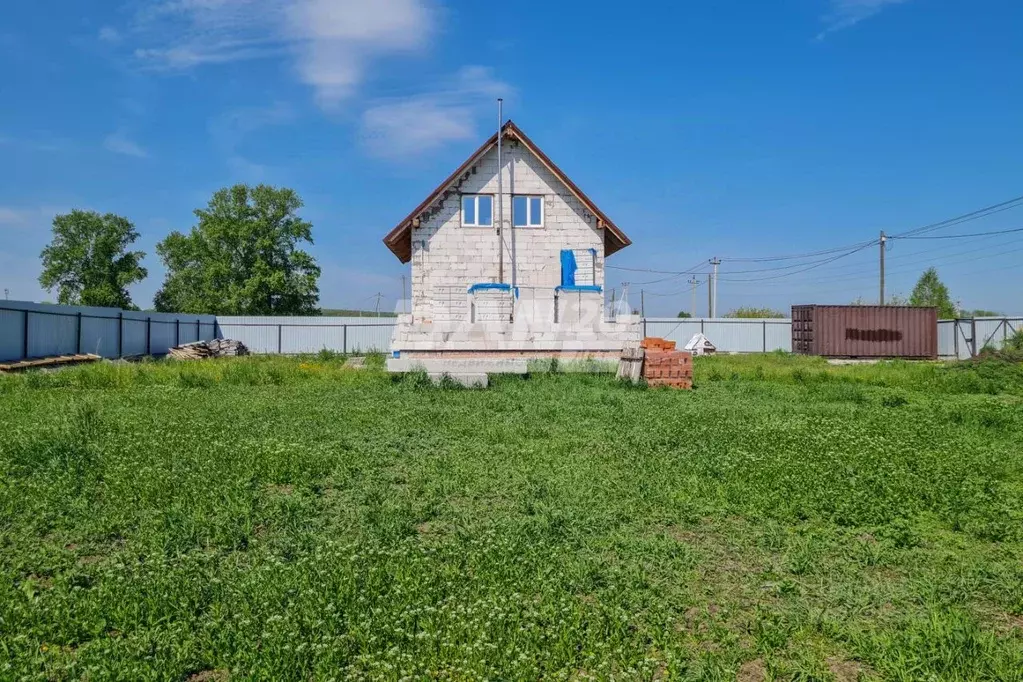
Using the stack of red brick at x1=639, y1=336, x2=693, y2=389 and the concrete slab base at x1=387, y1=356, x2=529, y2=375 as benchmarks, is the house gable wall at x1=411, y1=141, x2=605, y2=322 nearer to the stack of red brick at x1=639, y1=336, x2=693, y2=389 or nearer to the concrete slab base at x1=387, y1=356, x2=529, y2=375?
the concrete slab base at x1=387, y1=356, x2=529, y2=375

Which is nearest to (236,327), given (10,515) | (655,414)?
(655,414)

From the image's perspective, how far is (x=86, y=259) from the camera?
55.6 m

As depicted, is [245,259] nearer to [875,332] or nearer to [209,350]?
[209,350]

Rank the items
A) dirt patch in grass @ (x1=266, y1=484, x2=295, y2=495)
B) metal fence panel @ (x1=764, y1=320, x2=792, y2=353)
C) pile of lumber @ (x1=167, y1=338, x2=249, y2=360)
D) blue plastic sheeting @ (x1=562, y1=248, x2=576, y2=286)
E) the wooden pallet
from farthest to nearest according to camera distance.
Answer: metal fence panel @ (x1=764, y1=320, x2=792, y2=353) < pile of lumber @ (x1=167, y1=338, x2=249, y2=360) < blue plastic sheeting @ (x1=562, y1=248, x2=576, y2=286) < the wooden pallet < dirt patch in grass @ (x1=266, y1=484, x2=295, y2=495)

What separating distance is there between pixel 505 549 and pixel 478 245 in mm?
21636

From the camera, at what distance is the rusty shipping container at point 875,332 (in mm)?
37250

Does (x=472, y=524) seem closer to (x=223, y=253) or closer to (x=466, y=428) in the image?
(x=466, y=428)

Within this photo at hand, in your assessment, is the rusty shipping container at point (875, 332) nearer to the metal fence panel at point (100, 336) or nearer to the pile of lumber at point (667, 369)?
the pile of lumber at point (667, 369)

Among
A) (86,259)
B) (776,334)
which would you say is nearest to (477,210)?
(776,334)

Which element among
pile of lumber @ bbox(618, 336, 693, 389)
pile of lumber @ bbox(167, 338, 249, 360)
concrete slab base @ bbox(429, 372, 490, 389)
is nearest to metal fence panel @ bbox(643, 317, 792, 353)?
pile of lumber @ bbox(167, 338, 249, 360)

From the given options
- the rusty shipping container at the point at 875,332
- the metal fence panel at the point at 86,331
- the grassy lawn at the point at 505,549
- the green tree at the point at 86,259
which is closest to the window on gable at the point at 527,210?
the metal fence panel at the point at 86,331

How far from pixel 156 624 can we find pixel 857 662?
363 cm

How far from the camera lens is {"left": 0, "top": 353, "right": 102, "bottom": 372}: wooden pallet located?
20.2 m

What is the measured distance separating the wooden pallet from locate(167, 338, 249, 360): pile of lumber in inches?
190
